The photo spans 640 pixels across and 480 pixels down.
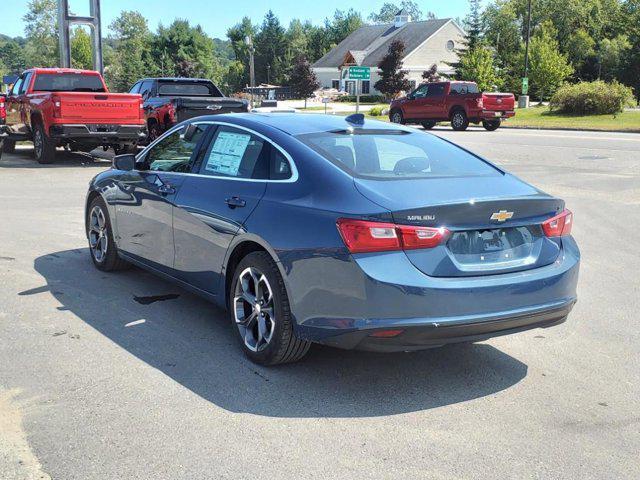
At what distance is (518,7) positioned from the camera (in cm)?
9488

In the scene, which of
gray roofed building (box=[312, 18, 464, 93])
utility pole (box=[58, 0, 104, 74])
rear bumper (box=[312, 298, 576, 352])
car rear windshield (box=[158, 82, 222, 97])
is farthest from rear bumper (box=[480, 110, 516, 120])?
gray roofed building (box=[312, 18, 464, 93])

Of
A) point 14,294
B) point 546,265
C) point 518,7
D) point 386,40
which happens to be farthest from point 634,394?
point 518,7

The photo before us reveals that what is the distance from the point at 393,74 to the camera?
65.7 m

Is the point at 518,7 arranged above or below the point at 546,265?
above

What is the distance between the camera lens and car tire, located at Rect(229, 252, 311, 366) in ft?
14.7

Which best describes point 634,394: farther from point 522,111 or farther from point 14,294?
point 522,111

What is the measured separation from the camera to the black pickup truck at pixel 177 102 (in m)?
16.8

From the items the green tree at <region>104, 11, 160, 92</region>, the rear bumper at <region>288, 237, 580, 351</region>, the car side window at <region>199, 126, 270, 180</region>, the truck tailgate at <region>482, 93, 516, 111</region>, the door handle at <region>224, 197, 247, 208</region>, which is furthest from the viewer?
the green tree at <region>104, 11, 160, 92</region>

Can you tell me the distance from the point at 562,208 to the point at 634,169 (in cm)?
1288

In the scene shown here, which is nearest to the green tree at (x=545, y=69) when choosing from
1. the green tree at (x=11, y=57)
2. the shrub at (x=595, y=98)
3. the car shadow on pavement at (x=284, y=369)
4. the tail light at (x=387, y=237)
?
the shrub at (x=595, y=98)

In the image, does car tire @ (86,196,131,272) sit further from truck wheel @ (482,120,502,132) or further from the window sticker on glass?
truck wheel @ (482,120,502,132)

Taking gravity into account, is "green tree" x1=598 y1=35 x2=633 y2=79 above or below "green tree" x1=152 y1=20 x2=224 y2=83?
below

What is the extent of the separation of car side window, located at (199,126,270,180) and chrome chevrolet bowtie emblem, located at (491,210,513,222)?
1.49 metres

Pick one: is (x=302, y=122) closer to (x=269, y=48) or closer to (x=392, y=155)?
(x=392, y=155)
